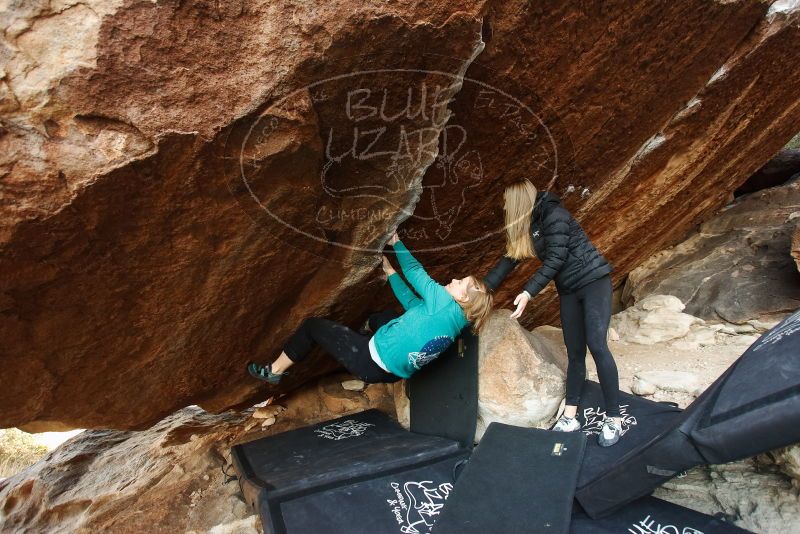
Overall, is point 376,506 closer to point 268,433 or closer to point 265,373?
point 265,373

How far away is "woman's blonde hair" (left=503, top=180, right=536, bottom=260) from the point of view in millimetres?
2803

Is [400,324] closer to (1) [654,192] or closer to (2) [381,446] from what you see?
(2) [381,446]

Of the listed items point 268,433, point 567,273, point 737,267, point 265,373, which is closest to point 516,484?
point 567,273

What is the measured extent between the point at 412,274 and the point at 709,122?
105 inches

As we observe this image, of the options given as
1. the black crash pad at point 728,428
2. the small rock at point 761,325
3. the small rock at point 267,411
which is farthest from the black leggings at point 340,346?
the small rock at point 761,325

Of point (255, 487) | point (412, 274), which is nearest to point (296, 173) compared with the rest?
point (412, 274)

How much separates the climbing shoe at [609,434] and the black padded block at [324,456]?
0.80m

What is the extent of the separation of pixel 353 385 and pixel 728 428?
2.67 m

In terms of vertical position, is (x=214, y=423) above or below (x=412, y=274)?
below

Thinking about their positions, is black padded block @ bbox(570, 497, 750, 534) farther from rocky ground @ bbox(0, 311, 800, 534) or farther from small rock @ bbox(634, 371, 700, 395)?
small rock @ bbox(634, 371, 700, 395)

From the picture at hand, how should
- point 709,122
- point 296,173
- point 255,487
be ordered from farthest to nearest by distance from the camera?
point 709,122 → point 255,487 → point 296,173

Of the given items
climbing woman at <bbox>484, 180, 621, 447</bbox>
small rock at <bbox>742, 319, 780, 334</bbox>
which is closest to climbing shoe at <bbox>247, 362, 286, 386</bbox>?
climbing woman at <bbox>484, 180, 621, 447</bbox>

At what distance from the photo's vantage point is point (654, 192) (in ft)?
13.7

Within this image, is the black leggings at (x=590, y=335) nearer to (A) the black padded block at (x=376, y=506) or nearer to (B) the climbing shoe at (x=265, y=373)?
(A) the black padded block at (x=376, y=506)
